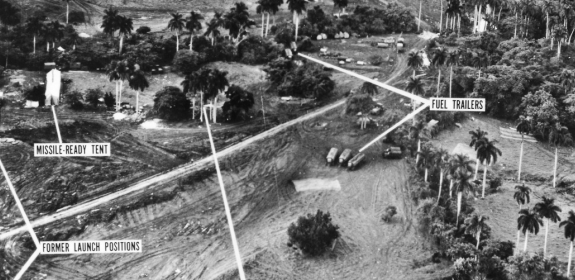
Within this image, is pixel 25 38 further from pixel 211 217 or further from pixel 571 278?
pixel 571 278

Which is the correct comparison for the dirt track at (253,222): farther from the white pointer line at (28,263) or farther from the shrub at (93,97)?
the shrub at (93,97)

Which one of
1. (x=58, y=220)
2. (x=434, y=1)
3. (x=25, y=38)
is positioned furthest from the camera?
(x=434, y=1)

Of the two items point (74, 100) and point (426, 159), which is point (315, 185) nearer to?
point (426, 159)

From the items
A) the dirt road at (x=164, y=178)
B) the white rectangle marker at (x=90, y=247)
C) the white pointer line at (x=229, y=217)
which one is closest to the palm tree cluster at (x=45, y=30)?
the white pointer line at (x=229, y=217)

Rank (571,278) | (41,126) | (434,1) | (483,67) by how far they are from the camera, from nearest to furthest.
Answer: (571,278)
(41,126)
(483,67)
(434,1)

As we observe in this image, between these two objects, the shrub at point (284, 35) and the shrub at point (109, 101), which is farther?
the shrub at point (284, 35)

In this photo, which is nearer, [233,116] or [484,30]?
[233,116]

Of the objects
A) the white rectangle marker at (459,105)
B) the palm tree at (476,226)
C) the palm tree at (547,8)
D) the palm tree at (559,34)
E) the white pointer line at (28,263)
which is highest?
the palm tree at (547,8)

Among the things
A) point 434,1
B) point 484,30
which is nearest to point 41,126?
point 484,30
